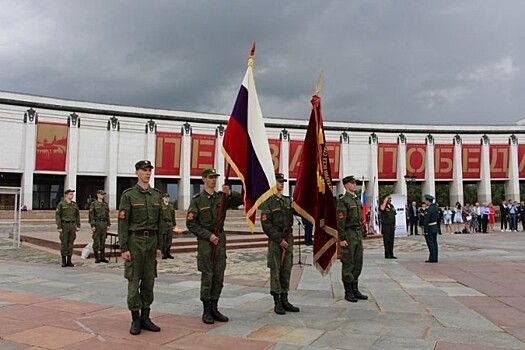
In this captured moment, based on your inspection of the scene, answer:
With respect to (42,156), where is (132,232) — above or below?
below

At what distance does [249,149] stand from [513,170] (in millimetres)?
53377

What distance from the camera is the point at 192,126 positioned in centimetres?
4456

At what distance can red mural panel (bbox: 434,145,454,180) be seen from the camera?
165 ft

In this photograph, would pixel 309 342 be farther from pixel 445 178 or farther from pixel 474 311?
pixel 445 178

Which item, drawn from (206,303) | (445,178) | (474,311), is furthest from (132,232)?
(445,178)

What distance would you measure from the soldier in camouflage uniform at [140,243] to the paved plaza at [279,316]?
31 centimetres

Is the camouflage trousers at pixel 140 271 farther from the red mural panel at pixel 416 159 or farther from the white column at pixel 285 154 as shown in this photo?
the red mural panel at pixel 416 159

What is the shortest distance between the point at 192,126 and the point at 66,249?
34.4 metres

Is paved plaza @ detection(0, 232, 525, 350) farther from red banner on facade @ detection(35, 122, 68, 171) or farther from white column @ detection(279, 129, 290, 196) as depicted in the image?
white column @ detection(279, 129, 290, 196)

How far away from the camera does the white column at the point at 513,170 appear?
50.3 metres

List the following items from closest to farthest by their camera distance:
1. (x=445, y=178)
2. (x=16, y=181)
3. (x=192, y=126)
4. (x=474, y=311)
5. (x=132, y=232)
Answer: (x=132, y=232)
(x=474, y=311)
(x=16, y=181)
(x=192, y=126)
(x=445, y=178)

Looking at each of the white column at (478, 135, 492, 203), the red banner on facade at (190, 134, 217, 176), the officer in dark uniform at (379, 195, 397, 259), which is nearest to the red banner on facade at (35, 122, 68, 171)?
the red banner on facade at (190, 134, 217, 176)

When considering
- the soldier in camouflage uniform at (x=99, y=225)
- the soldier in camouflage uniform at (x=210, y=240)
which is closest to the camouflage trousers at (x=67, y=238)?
the soldier in camouflage uniform at (x=99, y=225)

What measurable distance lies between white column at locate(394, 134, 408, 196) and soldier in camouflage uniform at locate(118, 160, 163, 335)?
1857 inches
